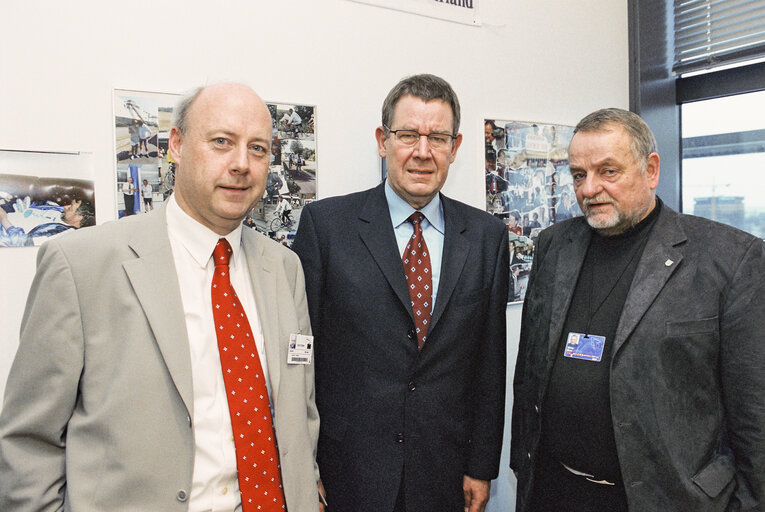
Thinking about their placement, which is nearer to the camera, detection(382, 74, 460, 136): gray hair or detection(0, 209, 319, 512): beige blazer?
detection(0, 209, 319, 512): beige blazer

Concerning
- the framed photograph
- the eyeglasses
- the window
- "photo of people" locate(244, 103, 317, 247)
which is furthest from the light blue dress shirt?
the window

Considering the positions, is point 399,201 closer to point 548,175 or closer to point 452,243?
point 452,243

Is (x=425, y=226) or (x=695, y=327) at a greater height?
(x=425, y=226)

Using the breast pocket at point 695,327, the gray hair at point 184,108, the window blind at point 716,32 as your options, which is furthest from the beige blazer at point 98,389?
the window blind at point 716,32

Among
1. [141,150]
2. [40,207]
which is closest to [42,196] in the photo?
[40,207]

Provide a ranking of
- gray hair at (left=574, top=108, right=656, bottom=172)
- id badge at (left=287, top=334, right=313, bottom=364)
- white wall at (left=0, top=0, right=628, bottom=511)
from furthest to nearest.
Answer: gray hair at (left=574, top=108, right=656, bottom=172) < white wall at (left=0, top=0, right=628, bottom=511) < id badge at (left=287, top=334, right=313, bottom=364)

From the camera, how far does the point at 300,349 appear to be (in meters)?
1.54

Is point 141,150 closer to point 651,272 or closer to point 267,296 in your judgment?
point 267,296

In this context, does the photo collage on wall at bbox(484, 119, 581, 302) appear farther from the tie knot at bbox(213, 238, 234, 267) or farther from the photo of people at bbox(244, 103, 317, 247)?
the tie knot at bbox(213, 238, 234, 267)

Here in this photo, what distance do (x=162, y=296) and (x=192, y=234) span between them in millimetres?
198

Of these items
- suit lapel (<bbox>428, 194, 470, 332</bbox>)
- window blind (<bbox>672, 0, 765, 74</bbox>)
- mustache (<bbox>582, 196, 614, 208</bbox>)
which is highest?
window blind (<bbox>672, 0, 765, 74</bbox>)

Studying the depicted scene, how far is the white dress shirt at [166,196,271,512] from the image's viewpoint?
1297mm

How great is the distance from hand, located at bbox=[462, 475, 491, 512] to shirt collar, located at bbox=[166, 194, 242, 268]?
1189 mm

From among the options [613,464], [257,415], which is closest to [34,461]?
[257,415]
